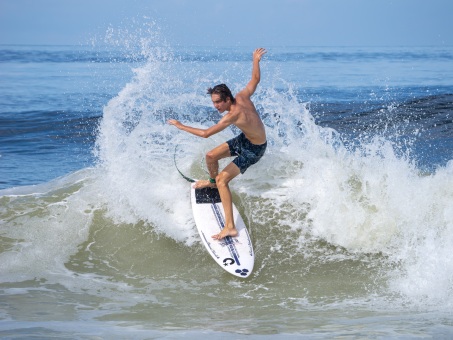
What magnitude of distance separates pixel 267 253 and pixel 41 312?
2.78 m

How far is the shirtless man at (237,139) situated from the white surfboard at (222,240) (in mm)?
106

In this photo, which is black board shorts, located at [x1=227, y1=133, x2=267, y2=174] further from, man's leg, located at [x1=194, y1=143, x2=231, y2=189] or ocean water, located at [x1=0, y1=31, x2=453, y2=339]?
ocean water, located at [x1=0, y1=31, x2=453, y2=339]

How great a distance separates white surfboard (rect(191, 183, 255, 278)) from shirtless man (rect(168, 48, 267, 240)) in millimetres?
106

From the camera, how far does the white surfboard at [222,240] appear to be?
6.68m

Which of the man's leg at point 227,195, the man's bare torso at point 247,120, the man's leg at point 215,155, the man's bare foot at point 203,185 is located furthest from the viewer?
the man's bare foot at point 203,185

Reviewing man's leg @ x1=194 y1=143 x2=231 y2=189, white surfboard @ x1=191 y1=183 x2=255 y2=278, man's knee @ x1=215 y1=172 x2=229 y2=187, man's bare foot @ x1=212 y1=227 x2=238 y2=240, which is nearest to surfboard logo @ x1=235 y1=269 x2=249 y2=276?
white surfboard @ x1=191 y1=183 x2=255 y2=278

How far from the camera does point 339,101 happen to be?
1988 centimetres

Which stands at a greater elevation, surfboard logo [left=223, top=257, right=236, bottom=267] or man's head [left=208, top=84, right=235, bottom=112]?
man's head [left=208, top=84, right=235, bottom=112]

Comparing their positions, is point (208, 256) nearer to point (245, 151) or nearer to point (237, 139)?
point (245, 151)

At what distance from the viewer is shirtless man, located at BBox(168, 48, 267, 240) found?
6559 millimetres

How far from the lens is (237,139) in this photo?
714 centimetres

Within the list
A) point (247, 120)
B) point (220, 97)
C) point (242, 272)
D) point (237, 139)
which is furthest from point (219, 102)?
point (242, 272)

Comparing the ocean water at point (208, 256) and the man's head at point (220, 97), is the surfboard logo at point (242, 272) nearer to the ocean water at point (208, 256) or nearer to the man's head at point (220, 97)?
the ocean water at point (208, 256)

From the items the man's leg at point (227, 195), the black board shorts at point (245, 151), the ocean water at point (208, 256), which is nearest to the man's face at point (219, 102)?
the black board shorts at point (245, 151)
